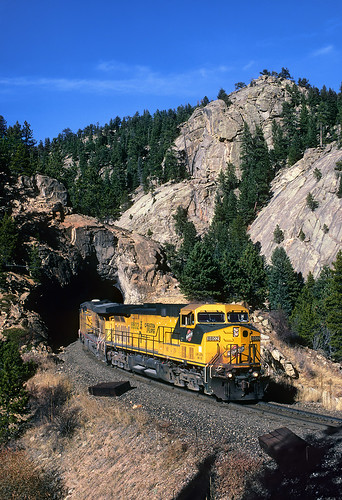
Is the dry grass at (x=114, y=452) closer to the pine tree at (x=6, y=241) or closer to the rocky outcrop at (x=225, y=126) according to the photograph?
the pine tree at (x=6, y=241)

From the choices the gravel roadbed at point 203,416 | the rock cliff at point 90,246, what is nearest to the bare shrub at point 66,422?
the gravel roadbed at point 203,416

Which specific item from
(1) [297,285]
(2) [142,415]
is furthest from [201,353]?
(1) [297,285]

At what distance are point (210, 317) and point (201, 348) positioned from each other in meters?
1.57

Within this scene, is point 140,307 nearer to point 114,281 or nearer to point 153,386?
point 153,386

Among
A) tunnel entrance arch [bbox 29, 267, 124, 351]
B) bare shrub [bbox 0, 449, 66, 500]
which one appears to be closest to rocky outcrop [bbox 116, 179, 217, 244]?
tunnel entrance arch [bbox 29, 267, 124, 351]

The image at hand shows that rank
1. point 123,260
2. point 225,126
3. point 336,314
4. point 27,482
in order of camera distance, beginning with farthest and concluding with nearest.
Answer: point 225,126
point 123,260
point 336,314
point 27,482

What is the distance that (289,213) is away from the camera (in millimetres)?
87188

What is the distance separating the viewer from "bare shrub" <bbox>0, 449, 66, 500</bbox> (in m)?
12.6

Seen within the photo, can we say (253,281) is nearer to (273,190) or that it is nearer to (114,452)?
(114,452)

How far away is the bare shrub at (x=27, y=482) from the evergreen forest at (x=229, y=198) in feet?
67.4

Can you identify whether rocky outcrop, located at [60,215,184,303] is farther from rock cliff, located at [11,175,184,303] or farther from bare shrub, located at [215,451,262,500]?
bare shrub, located at [215,451,262,500]

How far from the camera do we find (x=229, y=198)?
326ft

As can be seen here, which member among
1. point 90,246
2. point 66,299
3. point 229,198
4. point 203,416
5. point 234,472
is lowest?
point 203,416

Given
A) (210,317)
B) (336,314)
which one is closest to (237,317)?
(210,317)
